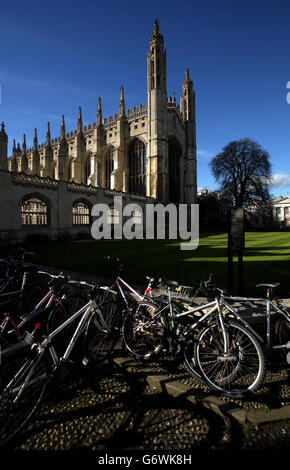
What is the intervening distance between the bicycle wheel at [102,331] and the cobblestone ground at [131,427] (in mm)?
532

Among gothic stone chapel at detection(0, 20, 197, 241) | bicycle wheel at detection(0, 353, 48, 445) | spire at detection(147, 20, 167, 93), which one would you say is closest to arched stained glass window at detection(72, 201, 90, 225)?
gothic stone chapel at detection(0, 20, 197, 241)

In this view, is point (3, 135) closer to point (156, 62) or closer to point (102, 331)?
point (102, 331)

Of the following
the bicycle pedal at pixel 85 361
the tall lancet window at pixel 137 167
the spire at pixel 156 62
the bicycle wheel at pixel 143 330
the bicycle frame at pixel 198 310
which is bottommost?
the bicycle pedal at pixel 85 361

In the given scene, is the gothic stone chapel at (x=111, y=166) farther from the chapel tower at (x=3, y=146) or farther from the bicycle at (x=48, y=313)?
the bicycle at (x=48, y=313)

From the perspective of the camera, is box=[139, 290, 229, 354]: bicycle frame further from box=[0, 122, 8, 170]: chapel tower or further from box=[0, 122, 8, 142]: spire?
box=[0, 122, 8, 142]: spire

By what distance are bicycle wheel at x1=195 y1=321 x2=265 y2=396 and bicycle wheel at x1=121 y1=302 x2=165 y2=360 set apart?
2.05 ft

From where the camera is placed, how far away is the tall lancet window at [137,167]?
34.4 metres

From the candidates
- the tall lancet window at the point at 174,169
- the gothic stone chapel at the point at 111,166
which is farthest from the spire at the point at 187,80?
the tall lancet window at the point at 174,169

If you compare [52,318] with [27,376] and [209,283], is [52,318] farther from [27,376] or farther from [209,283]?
[209,283]

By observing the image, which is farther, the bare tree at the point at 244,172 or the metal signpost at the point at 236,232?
the bare tree at the point at 244,172

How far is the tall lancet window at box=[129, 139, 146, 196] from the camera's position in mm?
34406

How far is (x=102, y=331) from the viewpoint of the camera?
313 cm

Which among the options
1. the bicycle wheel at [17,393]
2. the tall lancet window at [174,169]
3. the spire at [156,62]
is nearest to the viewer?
the bicycle wheel at [17,393]

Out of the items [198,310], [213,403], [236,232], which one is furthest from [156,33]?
[213,403]
